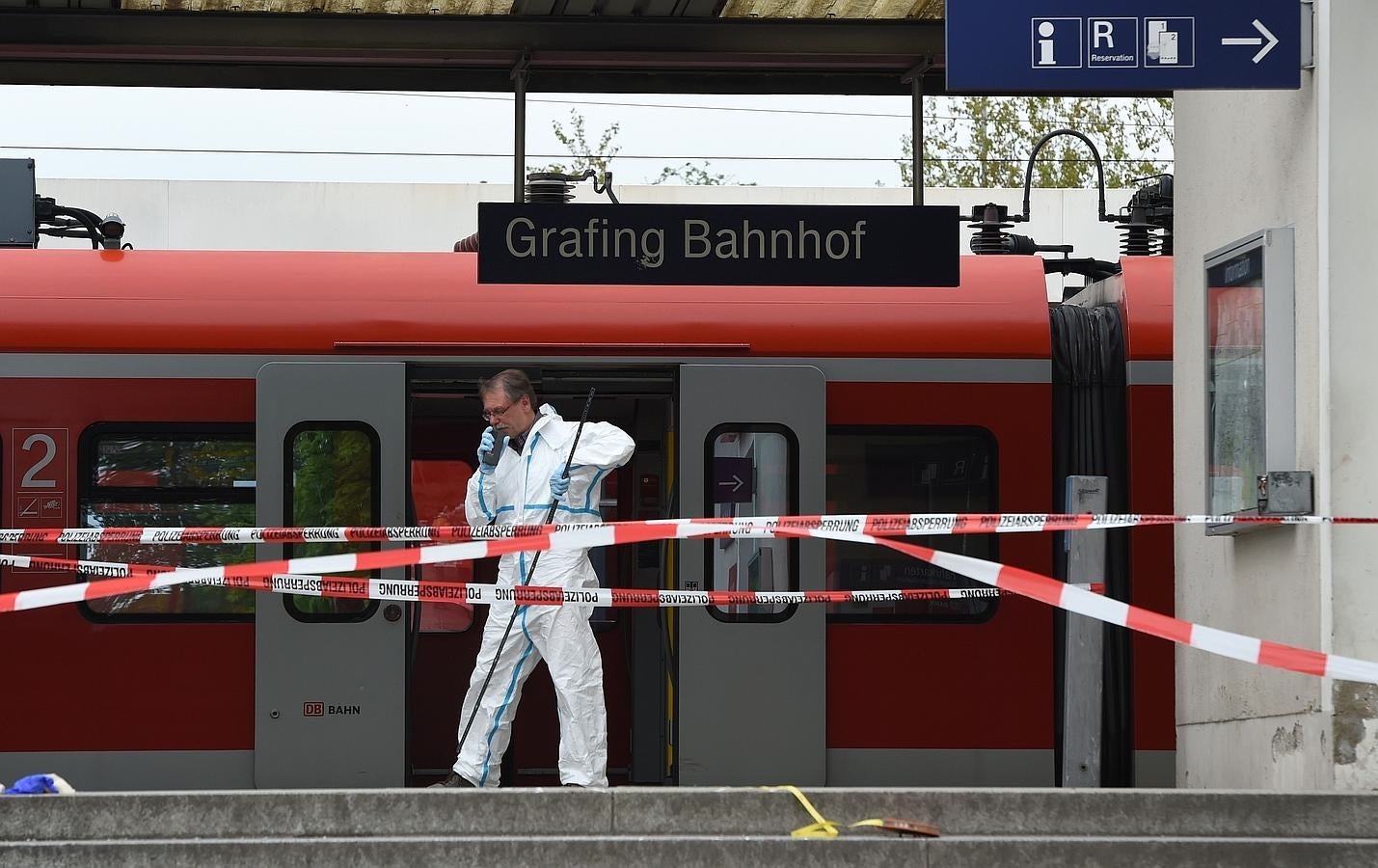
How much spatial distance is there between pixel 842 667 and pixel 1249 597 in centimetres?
234

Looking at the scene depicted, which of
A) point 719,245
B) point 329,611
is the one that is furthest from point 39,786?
point 719,245

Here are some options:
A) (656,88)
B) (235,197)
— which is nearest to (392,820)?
(656,88)

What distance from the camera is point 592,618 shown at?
1027 centimetres

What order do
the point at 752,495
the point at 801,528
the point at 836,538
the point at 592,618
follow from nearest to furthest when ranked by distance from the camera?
the point at 836,538 → the point at 801,528 → the point at 752,495 → the point at 592,618

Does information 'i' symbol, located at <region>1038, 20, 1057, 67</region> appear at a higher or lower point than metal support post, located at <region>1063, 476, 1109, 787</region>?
higher

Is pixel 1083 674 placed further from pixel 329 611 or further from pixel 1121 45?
pixel 329 611

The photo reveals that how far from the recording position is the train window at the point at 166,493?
29.6 ft

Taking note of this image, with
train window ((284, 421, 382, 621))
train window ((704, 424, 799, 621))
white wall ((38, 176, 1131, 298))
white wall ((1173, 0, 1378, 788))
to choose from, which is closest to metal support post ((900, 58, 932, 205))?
train window ((704, 424, 799, 621))

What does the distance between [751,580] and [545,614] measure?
1.09 metres

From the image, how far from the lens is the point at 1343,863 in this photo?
585 centimetres

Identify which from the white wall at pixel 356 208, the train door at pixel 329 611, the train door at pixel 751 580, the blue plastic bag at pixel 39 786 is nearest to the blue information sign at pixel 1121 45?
the train door at pixel 751 580

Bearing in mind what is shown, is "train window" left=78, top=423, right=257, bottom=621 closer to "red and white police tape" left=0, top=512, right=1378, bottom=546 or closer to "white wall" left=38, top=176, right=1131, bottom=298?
"red and white police tape" left=0, top=512, right=1378, bottom=546

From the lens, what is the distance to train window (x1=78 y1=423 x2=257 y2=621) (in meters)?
9.01

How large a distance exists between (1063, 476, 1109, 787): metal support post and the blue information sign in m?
2.45
